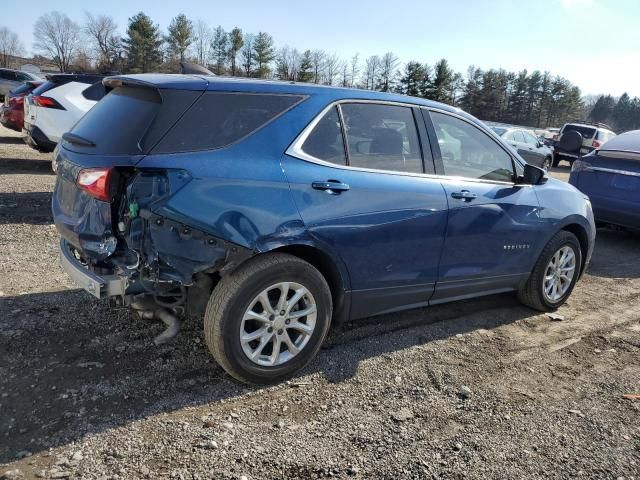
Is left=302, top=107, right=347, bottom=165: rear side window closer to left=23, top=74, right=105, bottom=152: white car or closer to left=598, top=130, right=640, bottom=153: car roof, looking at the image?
left=598, top=130, right=640, bottom=153: car roof

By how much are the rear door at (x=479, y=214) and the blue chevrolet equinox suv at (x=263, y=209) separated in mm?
19

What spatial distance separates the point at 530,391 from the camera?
346 centimetres

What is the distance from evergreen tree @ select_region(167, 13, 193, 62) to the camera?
72.2 meters

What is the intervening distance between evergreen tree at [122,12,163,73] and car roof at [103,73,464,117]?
6867 cm

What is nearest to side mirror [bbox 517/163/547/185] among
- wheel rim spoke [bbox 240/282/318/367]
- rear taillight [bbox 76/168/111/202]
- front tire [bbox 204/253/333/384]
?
front tire [bbox 204/253/333/384]

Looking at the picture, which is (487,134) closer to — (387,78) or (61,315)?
(61,315)

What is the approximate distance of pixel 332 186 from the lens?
3262 millimetres

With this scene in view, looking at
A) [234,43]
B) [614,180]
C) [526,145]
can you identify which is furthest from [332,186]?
[234,43]

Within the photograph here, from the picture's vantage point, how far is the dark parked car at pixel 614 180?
727 centimetres

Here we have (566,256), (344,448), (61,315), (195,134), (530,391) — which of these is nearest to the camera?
(344,448)

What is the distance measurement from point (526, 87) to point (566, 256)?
85081 millimetres

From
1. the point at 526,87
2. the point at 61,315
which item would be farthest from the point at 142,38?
the point at 61,315

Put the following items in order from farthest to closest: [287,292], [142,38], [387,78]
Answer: [387,78]
[142,38]
[287,292]

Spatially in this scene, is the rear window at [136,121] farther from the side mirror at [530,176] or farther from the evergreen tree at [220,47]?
the evergreen tree at [220,47]
